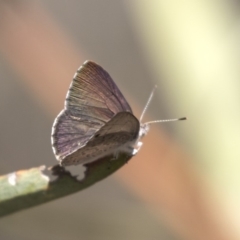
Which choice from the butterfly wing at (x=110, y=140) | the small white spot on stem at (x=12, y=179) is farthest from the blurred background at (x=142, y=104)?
the small white spot on stem at (x=12, y=179)

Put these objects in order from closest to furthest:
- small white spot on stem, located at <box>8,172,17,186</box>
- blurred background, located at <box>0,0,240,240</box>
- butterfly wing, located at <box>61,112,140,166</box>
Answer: small white spot on stem, located at <box>8,172,17,186</box> → butterfly wing, located at <box>61,112,140,166</box> → blurred background, located at <box>0,0,240,240</box>

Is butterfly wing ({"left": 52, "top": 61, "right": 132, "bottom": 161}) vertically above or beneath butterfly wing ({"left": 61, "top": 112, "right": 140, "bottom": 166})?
above

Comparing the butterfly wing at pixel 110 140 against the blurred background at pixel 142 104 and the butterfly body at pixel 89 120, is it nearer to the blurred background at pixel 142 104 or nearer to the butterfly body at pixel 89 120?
the butterfly body at pixel 89 120

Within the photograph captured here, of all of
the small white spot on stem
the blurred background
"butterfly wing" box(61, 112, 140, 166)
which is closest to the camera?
the small white spot on stem

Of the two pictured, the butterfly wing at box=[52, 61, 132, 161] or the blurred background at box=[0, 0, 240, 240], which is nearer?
the butterfly wing at box=[52, 61, 132, 161]

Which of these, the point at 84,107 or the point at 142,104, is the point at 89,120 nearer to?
the point at 84,107

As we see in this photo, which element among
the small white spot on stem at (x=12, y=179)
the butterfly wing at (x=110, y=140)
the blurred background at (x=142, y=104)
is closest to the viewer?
the small white spot on stem at (x=12, y=179)

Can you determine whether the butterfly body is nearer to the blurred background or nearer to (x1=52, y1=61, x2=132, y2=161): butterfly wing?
(x1=52, y1=61, x2=132, y2=161): butterfly wing

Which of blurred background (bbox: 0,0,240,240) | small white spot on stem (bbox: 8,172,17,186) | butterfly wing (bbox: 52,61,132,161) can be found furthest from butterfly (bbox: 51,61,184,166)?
blurred background (bbox: 0,0,240,240)

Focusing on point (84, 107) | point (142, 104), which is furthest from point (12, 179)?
point (142, 104)
